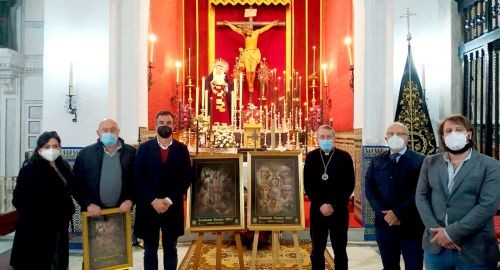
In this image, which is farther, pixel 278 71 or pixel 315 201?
pixel 278 71

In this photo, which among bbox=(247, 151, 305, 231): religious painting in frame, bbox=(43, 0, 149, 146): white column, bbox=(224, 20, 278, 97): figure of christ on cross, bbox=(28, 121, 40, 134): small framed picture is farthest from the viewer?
bbox=(224, 20, 278, 97): figure of christ on cross

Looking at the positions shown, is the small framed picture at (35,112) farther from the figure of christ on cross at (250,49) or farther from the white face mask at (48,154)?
the white face mask at (48,154)

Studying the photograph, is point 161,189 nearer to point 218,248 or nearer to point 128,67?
point 218,248

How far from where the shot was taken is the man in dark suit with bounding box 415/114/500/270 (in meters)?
2.91

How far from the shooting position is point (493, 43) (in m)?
5.64

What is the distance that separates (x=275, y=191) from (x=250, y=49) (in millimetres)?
6374

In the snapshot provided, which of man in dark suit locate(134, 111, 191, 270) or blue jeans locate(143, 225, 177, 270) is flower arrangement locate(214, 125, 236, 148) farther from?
blue jeans locate(143, 225, 177, 270)

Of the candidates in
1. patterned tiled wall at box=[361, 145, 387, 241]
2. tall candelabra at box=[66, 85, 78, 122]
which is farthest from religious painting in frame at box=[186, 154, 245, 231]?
tall candelabra at box=[66, 85, 78, 122]

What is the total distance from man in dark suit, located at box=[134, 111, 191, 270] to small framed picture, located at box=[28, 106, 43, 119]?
564 cm

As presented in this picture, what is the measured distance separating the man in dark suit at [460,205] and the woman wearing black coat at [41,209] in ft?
9.57

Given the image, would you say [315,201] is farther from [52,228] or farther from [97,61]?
[97,61]

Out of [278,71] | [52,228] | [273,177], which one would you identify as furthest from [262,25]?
[52,228]

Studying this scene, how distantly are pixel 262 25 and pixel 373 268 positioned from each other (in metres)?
7.02

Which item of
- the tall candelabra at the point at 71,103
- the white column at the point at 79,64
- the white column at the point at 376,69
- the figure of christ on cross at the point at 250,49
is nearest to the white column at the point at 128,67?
the white column at the point at 79,64
